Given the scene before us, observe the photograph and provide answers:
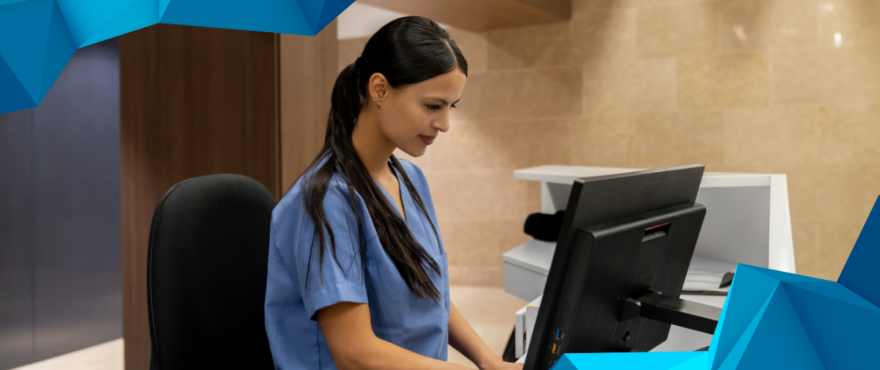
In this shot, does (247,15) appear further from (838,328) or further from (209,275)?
(209,275)

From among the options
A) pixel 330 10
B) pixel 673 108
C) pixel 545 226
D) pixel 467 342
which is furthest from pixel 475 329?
pixel 330 10

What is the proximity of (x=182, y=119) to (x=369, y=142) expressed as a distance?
54.8 inches

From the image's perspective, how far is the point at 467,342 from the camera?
4.00 ft

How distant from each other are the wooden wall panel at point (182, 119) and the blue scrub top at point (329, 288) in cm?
118

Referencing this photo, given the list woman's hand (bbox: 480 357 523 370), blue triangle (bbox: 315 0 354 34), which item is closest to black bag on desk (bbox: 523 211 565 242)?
woman's hand (bbox: 480 357 523 370)

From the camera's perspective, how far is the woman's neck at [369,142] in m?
1.09

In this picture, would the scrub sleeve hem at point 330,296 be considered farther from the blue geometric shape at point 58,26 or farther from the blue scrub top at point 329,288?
the blue geometric shape at point 58,26

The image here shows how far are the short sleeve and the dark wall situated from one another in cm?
252

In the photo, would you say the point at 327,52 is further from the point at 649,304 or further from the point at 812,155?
the point at 812,155

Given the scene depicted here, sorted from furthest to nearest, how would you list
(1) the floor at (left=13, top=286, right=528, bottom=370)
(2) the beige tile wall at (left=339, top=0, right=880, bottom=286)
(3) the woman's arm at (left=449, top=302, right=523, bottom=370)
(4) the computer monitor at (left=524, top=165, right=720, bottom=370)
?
1. (2) the beige tile wall at (left=339, top=0, right=880, bottom=286)
2. (1) the floor at (left=13, top=286, right=528, bottom=370)
3. (3) the woman's arm at (left=449, top=302, right=523, bottom=370)
4. (4) the computer monitor at (left=524, top=165, right=720, bottom=370)

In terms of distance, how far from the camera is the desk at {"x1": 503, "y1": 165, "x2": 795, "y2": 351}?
142 cm

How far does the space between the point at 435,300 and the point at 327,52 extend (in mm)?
1547

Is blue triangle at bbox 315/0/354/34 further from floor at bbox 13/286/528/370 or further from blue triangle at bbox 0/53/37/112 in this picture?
floor at bbox 13/286/528/370

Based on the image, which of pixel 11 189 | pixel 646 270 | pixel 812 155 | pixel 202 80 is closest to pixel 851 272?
pixel 646 270
